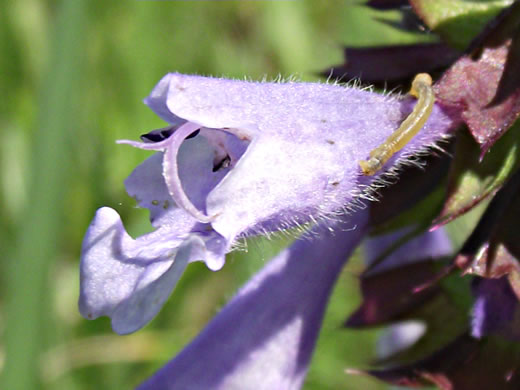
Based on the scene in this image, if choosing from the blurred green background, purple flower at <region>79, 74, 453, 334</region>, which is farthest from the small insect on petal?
the blurred green background

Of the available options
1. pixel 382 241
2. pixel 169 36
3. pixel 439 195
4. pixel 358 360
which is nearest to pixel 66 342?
pixel 358 360

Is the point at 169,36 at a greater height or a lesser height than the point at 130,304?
lesser

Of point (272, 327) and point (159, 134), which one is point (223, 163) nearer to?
point (159, 134)

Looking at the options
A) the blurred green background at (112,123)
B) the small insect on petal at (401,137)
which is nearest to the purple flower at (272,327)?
the small insect on petal at (401,137)

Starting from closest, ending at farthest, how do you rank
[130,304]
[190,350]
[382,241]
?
[130,304] → [190,350] → [382,241]

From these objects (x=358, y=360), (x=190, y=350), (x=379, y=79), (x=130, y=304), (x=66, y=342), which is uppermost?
(x=379, y=79)

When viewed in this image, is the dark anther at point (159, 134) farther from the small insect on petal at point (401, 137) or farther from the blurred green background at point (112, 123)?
the blurred green background at point (112, 123)

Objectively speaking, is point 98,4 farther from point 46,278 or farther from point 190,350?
point 190,350
